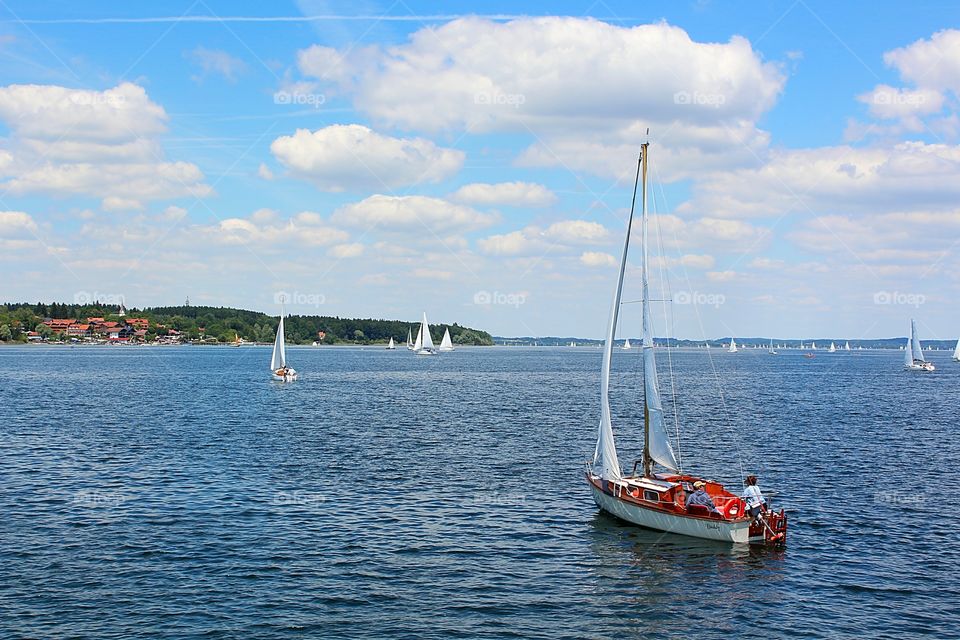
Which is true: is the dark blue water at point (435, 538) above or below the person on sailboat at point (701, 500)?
below

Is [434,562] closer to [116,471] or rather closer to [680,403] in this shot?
[116,471]

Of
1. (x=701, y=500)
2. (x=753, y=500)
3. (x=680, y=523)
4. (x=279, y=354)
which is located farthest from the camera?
(x=279, y=354)

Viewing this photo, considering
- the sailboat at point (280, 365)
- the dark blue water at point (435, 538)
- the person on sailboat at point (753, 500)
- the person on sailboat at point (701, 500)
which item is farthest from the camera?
the sailboat at point (280, 365)

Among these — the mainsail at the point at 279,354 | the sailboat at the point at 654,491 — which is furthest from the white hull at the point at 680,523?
the mainsail at the point at 279,354

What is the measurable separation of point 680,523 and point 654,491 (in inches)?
84.2

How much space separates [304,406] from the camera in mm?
97062

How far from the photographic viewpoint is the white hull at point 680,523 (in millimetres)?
35531

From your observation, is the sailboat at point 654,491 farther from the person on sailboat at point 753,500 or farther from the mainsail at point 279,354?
the mainsail at point 279,354

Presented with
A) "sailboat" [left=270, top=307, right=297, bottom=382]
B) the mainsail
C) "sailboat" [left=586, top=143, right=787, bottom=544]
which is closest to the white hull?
"sailboat" [left=586, top=143, right=787, bottom=544]

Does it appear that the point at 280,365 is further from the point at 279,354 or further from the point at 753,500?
the point at 753,500

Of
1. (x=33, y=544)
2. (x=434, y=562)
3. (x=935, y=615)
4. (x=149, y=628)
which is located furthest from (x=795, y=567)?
(x=33, y=544)

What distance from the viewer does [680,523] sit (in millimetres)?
36906

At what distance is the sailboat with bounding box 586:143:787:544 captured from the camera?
3562 cm

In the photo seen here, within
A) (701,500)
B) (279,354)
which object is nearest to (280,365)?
(279,354)
